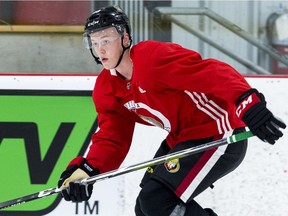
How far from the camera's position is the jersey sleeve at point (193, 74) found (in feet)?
8.41

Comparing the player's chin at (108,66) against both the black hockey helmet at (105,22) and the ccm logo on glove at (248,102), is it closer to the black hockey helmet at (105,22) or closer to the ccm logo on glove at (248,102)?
the black hockey helmet at (105,22)

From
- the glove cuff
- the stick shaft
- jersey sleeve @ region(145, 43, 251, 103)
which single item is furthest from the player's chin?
the glove cuff

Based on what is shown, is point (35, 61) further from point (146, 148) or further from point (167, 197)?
point (167, 197)

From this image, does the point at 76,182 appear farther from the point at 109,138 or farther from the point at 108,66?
the point at 108,66

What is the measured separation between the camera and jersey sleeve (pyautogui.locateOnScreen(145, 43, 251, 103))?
2564mm

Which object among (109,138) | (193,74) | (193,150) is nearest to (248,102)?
(193,74)

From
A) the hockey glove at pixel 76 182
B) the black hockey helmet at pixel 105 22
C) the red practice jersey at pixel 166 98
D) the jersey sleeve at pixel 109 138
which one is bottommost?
the hockey glove at pixel 76 182

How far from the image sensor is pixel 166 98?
9.08 feet

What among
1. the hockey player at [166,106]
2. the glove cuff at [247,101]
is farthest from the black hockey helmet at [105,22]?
the glove cuff at [247,101]

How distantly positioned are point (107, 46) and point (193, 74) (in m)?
0.34

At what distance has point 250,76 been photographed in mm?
3646

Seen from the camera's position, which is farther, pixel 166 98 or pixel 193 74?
pixel 166 98

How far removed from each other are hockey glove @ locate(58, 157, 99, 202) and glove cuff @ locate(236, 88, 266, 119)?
25.3 inches

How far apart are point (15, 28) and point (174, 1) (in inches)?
27.6
